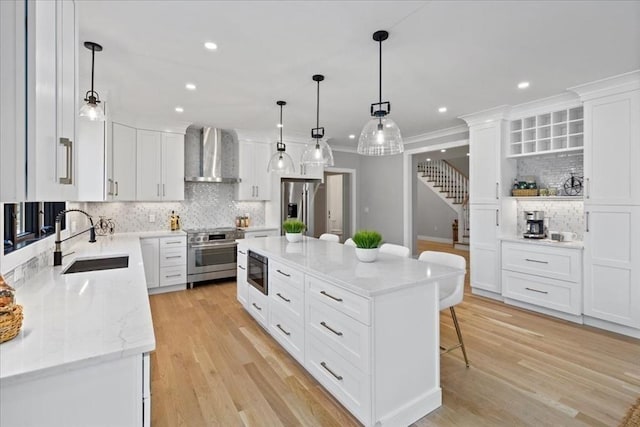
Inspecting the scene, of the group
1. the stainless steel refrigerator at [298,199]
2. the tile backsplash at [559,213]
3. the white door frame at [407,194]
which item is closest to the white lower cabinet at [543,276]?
the tile backsplash at [559,213]

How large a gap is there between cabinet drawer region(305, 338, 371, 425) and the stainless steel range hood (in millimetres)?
3679

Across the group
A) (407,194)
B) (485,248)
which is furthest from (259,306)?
(407,194)

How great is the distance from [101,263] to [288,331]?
1.86 metres

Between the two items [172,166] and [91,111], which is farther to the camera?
[172,166]

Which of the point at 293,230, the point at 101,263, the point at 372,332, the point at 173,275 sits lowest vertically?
the point at 173,275

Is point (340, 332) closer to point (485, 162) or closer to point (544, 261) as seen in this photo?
point (544, 261)

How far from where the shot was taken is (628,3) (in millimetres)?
1940

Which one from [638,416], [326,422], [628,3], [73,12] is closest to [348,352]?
[326,422]

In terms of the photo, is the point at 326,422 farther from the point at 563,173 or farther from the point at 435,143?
the point at 435,143

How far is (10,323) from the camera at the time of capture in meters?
1.09

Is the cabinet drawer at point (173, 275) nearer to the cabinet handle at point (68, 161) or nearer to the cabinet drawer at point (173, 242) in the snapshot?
the cabinet drawer at point (173, 242)

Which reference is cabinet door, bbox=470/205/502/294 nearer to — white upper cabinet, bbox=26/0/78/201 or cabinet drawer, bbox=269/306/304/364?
cabinet drawer, bbox=269/306/304/364

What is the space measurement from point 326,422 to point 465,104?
3826mm

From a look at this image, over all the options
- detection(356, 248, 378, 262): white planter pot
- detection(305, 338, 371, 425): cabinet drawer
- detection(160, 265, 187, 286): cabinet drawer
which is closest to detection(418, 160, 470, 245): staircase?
detection(160, 265, 187, 286): cabinet drawer
